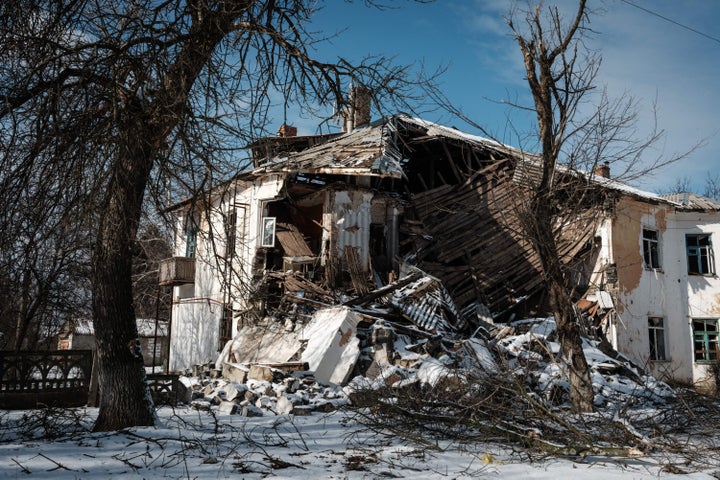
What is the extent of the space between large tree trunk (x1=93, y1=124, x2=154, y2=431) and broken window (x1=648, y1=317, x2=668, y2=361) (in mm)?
17438

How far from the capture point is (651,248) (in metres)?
Answer: 20.6

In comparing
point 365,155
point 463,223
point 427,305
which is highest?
point 365,155

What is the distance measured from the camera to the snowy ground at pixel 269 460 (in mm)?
5043

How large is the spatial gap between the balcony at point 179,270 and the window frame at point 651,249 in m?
15.7

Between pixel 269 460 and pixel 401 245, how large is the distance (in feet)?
44.3

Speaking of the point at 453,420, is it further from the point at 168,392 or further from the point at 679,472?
the point at 168,392

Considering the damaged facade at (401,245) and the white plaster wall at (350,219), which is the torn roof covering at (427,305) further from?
the white plaster wall at (350,219)

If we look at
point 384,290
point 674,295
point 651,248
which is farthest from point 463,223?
point 674,295

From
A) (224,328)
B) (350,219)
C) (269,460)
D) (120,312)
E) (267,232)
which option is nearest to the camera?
(269,460)

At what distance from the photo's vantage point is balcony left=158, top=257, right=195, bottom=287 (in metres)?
21.8

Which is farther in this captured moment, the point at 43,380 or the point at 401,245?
the point at 401,245

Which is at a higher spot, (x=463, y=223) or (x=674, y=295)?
(x=463, y=223)

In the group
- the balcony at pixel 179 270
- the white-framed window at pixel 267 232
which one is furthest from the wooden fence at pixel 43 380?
the balcony at pixel 179 270

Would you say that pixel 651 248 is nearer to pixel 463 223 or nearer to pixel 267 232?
pixel 463 223
